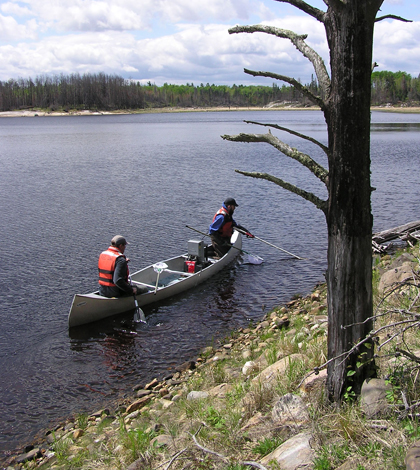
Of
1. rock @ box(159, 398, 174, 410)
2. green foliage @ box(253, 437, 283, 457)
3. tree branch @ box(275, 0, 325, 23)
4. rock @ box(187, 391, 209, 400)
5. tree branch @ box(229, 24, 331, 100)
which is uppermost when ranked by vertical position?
tree branch @ box(275, 0, 325, 23)

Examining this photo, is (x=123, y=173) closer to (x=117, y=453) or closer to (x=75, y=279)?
(x=75, y=279)

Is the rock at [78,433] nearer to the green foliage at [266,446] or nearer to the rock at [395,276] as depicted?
the green foliage at [266,446]

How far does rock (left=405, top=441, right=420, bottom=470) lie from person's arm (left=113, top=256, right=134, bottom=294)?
321 inches

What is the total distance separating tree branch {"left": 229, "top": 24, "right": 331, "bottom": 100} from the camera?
404 centimetres

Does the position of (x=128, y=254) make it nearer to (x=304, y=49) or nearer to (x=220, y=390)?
(x=220, y=390)

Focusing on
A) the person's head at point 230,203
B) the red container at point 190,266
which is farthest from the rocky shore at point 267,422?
the person's head at point 230,203

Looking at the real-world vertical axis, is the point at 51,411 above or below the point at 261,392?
below

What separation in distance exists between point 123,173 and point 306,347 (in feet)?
90.0

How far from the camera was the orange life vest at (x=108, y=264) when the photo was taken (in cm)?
1091

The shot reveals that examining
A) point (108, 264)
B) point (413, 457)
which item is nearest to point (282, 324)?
point (108, 264)

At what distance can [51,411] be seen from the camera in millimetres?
7676

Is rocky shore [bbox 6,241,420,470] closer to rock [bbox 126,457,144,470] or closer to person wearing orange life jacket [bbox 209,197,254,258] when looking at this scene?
rock [bbox 126,457,144,470]

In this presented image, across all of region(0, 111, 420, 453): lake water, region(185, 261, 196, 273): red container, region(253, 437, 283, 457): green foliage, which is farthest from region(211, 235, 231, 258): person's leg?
region(253, 437, 283, 457): green foliage

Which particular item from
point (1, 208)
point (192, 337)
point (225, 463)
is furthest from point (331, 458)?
point (1, 208)
